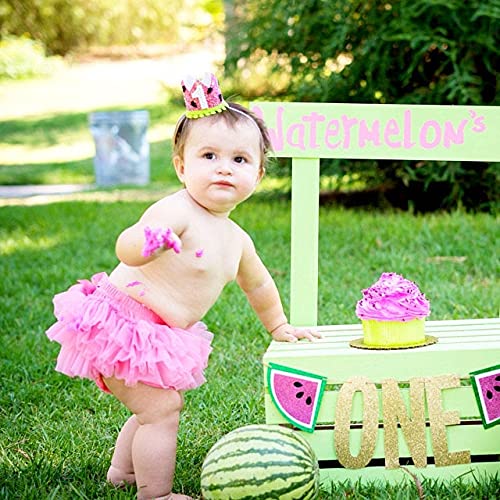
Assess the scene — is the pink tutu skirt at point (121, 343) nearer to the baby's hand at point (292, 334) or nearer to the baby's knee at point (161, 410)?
the baby's knee at point (161, 410)

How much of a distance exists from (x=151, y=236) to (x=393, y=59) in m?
4.75

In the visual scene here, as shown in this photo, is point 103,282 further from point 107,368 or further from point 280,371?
point 280,371

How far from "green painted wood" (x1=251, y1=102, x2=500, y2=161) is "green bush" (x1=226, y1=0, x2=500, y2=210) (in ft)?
11.1

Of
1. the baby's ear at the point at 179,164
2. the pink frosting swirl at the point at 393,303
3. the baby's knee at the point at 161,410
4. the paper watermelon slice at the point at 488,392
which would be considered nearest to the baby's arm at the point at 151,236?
the baby's ear at the point at 179,164

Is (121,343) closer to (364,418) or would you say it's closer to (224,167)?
(224,167)

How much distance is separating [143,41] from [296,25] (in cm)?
1700

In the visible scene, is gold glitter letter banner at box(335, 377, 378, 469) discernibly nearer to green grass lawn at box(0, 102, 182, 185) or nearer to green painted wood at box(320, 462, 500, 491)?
green painted wood at box(320, 462, 500, 491)

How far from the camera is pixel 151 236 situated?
7.31 ft

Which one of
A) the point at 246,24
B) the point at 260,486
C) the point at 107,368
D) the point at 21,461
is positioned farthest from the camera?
the point at 246,24

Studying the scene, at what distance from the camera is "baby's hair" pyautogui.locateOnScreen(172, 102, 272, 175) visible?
2.48 meters

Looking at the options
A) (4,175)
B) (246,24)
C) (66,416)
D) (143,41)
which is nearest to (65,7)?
(143,41)

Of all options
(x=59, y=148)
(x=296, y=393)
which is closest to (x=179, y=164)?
(x=296, y=393)

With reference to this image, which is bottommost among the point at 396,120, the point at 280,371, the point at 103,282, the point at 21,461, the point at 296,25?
the point at 21,461

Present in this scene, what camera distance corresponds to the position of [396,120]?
2666mm
